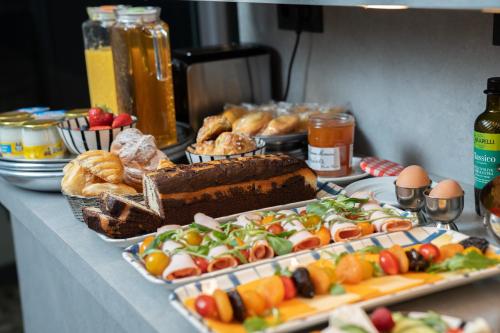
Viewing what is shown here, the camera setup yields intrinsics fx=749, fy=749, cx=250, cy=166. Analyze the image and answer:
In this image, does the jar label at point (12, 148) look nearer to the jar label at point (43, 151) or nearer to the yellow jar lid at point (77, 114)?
the jar label at point (43, 151)

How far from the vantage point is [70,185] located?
1.37m

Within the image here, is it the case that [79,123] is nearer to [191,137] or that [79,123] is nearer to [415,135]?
[191,137]

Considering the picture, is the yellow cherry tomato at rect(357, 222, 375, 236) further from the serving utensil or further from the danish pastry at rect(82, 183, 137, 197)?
the danish pastry at rect(82, 183, 137, 197)

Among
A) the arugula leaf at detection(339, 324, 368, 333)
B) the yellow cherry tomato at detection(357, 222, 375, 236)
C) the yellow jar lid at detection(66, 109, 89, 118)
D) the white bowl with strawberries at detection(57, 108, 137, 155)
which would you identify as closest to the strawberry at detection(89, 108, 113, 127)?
the white bowl with strawberries at detection(57, 108, 137, 155)

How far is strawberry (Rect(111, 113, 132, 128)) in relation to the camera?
1601 mm

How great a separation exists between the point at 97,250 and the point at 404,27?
78cm

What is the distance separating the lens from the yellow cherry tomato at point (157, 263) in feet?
3.40

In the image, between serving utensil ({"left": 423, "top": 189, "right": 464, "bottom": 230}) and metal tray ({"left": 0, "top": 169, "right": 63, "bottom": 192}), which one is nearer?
serving utensil ({"left": 423, "top": 189, "right": 464, "bottom": 230})

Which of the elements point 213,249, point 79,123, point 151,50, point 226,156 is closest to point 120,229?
point 213,249

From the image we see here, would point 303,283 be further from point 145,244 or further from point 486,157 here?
point 486,157

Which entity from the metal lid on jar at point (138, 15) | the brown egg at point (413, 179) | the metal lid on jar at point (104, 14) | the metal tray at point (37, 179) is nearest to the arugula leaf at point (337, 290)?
the brown egg at point (413, 179)

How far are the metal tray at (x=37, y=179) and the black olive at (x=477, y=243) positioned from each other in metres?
0.84

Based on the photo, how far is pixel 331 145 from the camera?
1506mm

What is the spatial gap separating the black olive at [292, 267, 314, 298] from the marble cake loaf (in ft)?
1.23
